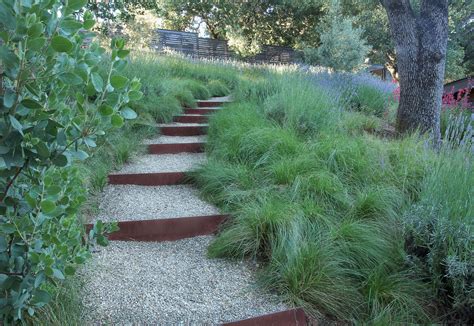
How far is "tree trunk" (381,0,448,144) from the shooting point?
4.56 metres

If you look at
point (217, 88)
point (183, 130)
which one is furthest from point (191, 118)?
point (217, 88)

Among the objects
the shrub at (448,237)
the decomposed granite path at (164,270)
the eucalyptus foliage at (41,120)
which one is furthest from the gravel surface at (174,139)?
the eucalyptus foliage at (41,120)

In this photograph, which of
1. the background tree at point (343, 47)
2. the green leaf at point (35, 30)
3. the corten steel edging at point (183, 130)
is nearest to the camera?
the green leaf at point (35, 30)

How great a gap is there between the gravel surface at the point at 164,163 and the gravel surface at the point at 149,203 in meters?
0.27

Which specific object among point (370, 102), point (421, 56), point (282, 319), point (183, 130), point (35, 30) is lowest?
point (282, 319)

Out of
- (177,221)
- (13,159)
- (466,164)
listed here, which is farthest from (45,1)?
(466,164)

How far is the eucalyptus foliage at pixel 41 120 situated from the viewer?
946 mm

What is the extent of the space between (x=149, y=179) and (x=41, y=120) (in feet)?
8.49

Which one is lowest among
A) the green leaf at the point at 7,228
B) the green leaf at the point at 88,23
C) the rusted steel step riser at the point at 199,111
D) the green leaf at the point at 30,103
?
the green leaf at the point at 7,228

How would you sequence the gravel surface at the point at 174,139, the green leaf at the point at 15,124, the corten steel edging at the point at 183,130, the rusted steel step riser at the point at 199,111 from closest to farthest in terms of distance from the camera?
the green leaf at the point at 15,124, the gravel surface at the point at 174,139, the corten steel edging at the point at 183,130, the rusted steel step riser at the point at 199,111

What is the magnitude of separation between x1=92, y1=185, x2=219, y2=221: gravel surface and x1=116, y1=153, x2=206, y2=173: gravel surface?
268mm

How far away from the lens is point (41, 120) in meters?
1.08

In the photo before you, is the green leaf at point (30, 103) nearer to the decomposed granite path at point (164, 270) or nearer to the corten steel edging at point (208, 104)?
the decomposed granite path at point (164, 270)

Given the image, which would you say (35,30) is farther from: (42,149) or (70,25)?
(42,149)
